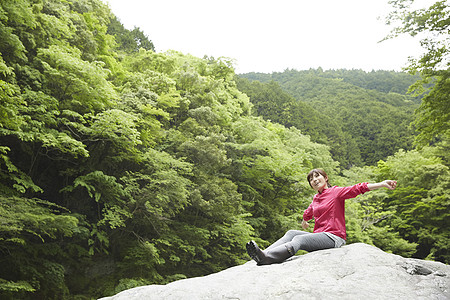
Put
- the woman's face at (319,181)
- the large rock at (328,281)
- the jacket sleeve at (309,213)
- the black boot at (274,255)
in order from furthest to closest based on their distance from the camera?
the jacket sleeve at (309,213) → the woman's face at (319,181) → the black boot at (274,255) → the large rock at (328,281)

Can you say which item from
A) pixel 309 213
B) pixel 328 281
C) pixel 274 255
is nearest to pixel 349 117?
pixel 309 213

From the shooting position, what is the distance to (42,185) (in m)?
9.34

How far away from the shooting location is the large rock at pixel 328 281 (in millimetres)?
2193

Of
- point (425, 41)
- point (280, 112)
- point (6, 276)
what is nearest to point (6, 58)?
point (6, 276)

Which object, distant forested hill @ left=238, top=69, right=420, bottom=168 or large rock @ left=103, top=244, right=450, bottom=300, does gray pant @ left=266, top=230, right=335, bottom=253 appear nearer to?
large rock @ left=103, top=244, right=450, bottom=300

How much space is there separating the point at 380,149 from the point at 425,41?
3121cm

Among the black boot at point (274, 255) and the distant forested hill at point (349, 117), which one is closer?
the black boot at point (274, 255)

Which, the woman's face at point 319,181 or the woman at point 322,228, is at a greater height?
the woman's face at point 319,181

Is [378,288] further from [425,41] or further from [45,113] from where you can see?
[45,113]

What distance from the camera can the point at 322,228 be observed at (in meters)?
3.22

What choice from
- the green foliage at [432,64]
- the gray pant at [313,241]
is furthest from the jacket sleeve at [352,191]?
the green foliage at [432,64]

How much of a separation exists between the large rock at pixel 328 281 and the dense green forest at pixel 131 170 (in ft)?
15.4

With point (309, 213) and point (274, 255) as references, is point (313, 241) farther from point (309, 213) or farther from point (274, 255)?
point (309, 213)

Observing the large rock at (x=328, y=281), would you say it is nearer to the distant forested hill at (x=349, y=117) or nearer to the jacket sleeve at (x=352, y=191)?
the jacket sleeve at (x=352, y=191)
